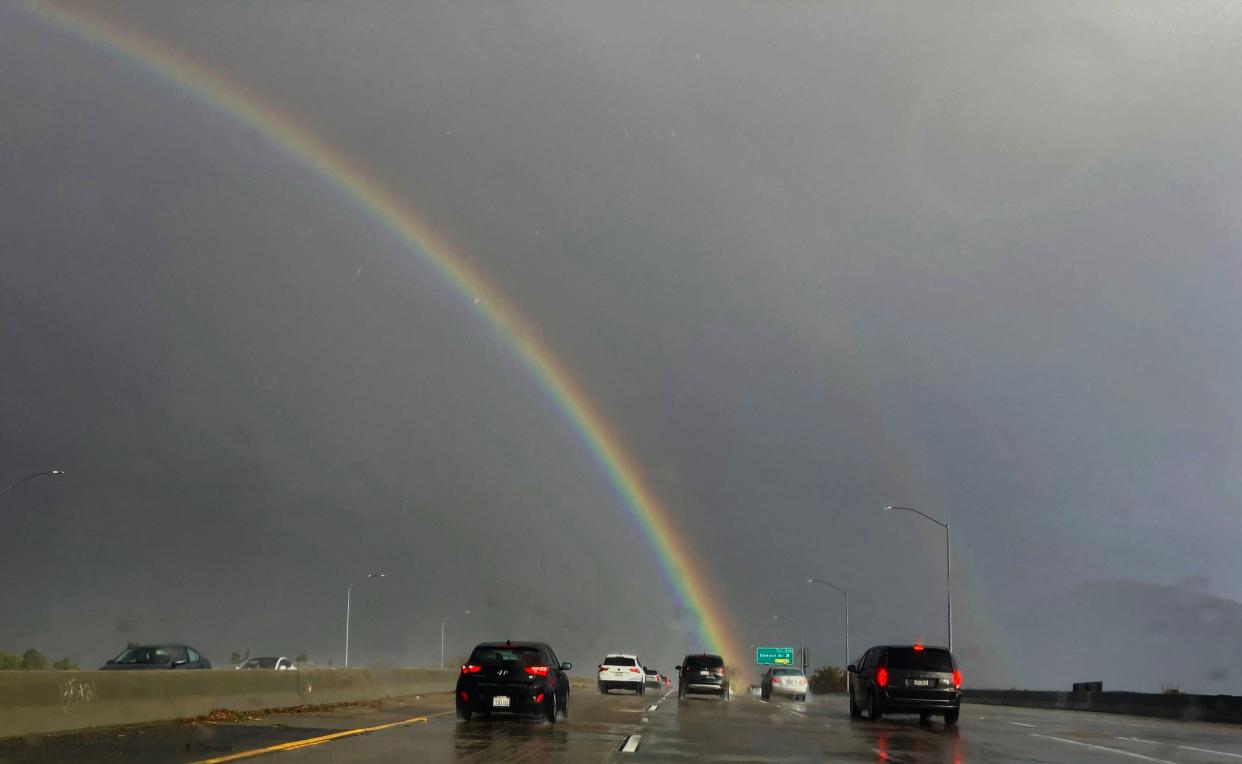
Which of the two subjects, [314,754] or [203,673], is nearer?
[314,754]

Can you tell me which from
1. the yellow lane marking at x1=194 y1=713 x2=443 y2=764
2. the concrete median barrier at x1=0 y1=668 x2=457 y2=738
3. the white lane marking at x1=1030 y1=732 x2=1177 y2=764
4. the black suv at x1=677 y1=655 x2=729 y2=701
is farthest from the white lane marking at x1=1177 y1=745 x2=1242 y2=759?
the black suv at x1=677 y1=655 x2=729 y2=701

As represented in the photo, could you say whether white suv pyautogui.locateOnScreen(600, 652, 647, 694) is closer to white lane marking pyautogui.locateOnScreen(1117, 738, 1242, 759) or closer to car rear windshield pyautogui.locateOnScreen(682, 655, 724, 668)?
car rear windshield pyautogui.locateOnScreen(682, 655, 724, 668)

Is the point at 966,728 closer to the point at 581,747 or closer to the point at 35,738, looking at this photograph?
the point at 581,747

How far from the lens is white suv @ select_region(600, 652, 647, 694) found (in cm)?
5706

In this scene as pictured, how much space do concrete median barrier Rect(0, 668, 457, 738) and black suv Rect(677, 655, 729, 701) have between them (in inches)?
742

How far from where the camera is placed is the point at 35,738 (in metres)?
17.8

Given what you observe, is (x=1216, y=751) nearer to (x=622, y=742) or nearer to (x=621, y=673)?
(x=622, y=742)

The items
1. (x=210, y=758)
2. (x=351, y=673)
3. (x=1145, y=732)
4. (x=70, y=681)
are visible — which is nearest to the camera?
(x=210, y=758)

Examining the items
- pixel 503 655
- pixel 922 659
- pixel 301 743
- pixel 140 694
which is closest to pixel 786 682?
pixel 922 659

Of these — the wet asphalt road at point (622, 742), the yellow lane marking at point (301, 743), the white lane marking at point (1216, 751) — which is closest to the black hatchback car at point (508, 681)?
the wet asphalt road at point (622, 742)

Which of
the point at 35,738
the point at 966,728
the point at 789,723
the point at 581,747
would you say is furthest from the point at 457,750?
the point at 966,728

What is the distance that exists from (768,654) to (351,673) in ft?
370

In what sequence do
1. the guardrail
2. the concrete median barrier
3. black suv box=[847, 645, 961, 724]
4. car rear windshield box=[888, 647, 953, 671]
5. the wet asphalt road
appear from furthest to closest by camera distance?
1. the guardrail
2. car rear windshield box=[888, 647, 953, 671]
3. black suv box=[847, 645, 961, 724]
4. the concrete median barrier
5. the wet asphalt road

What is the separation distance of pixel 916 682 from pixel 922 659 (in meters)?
0.67
